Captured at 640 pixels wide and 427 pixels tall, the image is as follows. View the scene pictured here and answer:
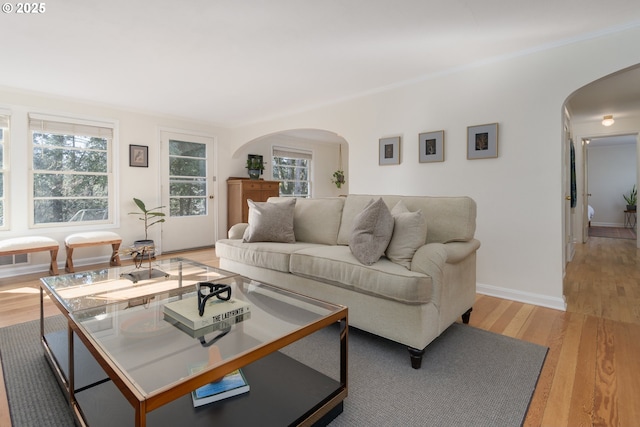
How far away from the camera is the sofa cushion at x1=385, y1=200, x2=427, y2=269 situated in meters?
2.09

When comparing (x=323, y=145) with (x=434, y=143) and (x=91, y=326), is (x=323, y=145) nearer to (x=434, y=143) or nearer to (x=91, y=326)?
(x=434, y=143)

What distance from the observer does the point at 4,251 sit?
3.44 meters

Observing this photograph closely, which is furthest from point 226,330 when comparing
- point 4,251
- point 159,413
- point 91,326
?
point 4,251

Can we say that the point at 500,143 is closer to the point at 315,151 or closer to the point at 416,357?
the point at 416,357

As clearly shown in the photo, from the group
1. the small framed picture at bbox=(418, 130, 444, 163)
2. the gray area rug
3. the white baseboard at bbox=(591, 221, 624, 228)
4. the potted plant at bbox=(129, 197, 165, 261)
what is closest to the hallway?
the gray area rug

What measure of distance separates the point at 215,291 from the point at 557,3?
9.36 feet

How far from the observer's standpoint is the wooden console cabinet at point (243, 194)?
226 inches

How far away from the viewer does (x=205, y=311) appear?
1510mm

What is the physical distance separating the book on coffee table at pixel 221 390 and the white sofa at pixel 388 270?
0.89m

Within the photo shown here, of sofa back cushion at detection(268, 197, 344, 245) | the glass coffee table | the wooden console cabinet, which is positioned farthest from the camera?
the wooden console cabinet

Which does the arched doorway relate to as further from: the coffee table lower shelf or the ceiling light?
the coffee table lower shelf

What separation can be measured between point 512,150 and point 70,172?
17.6ft

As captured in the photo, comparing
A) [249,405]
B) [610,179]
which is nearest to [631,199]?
[610,179]

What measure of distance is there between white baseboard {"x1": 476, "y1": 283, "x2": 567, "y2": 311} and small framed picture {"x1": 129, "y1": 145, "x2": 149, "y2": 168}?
4.90m
